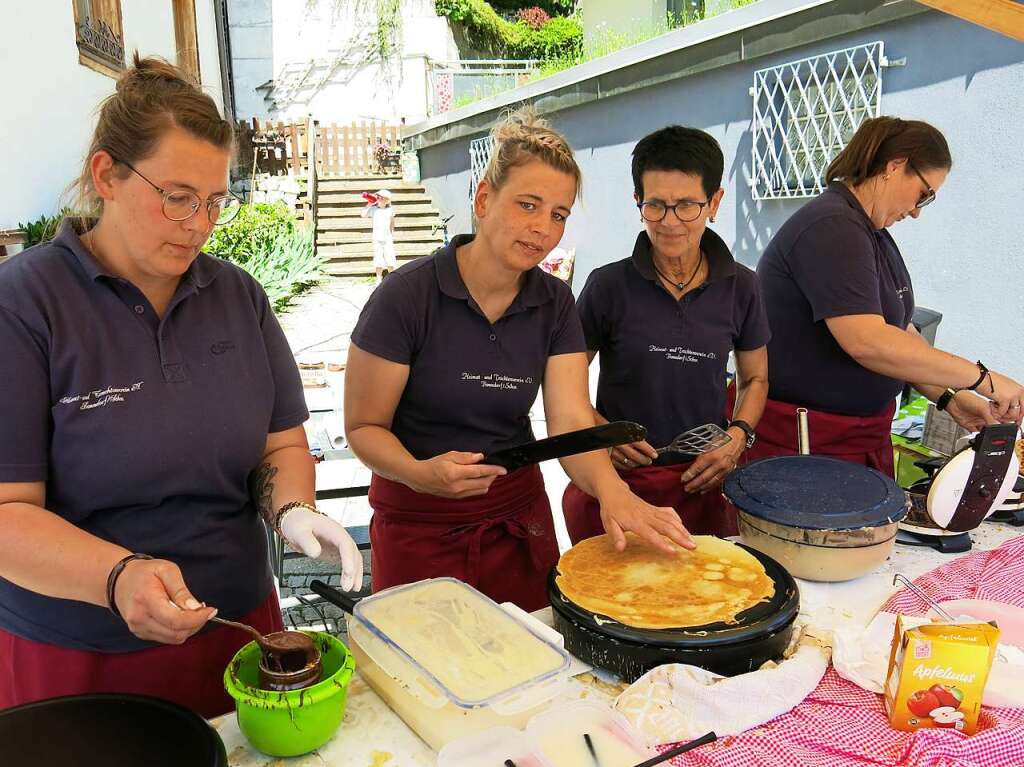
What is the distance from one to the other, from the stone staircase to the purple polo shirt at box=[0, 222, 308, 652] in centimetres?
1079

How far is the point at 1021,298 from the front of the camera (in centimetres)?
415

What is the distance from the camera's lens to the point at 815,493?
173 centimetres

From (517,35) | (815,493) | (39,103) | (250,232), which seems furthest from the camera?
(517,35)

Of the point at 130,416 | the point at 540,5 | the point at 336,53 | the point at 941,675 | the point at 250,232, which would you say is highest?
the point at 540,5

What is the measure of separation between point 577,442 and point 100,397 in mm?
828

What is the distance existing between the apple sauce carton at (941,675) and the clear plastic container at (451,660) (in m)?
0.51

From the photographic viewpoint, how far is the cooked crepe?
1.37 m

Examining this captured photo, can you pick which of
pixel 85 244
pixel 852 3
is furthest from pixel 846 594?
pixel 852 3

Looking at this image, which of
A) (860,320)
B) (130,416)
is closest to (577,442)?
(130,416)

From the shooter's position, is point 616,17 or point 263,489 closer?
point 263,489

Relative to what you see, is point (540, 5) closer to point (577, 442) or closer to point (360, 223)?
point (360, 223)

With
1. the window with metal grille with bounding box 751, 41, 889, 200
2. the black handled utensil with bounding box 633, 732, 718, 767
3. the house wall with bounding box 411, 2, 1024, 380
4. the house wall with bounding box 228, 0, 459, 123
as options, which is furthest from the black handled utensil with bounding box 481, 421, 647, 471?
the house wall with bounding box 228, 0, 459, 123

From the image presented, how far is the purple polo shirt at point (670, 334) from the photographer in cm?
229

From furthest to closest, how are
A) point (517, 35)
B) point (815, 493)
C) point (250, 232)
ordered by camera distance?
point (517, 35)
point (250, 232)
point (815, 493)
